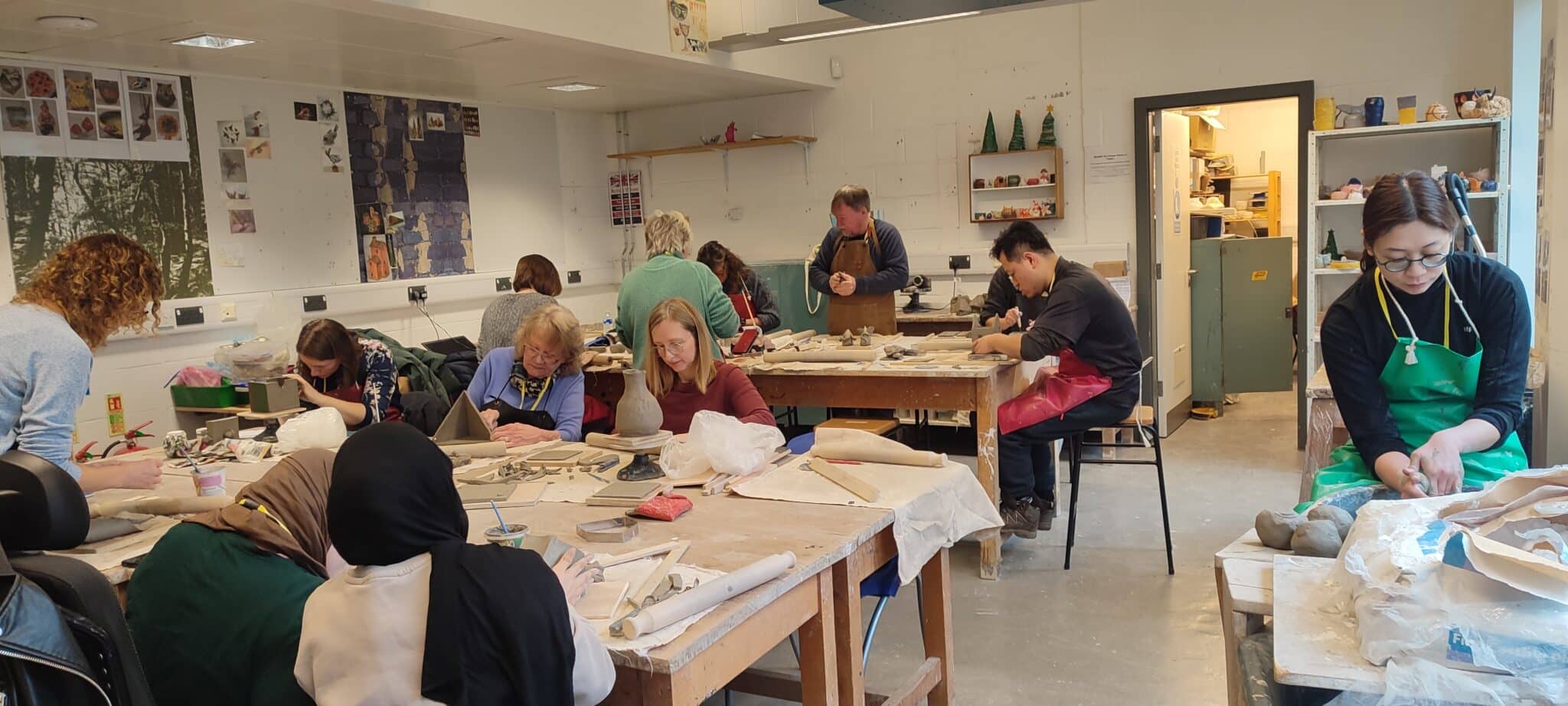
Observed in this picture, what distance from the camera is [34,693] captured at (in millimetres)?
1173

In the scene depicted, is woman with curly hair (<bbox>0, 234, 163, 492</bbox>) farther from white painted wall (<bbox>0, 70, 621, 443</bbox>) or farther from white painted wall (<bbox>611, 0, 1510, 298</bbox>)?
white painted wall (<bbox>611, 0, 1510, 298</bbox>)

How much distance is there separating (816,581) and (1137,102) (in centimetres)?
519

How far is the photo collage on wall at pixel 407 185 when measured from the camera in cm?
629

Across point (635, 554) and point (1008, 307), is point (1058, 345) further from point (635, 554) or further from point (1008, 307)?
point (635, 554)

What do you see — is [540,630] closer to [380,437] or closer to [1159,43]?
[380,437]

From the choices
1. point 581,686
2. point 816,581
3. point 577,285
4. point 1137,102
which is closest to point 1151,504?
point 1137,102

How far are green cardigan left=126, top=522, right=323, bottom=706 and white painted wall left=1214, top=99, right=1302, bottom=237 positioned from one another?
32.0ft

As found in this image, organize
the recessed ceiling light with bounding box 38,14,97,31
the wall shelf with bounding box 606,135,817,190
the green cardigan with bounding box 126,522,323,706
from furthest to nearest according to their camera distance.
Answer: the wall shelf with bounding box 606,135,817,190
the recessed ceiling light with bounding box 38,14,97,31
the green cardigan with bounding box 126,522,323,706

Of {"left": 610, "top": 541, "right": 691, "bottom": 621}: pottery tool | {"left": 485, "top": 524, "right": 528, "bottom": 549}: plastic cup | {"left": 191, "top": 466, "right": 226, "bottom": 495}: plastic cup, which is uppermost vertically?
{"left": 191, "top": 466, "right": 226, "bottom": 495}: plastic cup

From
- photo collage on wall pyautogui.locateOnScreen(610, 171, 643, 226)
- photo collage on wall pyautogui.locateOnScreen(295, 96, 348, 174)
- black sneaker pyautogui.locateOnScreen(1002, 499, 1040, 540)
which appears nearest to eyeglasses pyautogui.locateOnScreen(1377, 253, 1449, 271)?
black sneaker pyautogui.locateOnScreen(1002, 499, 1040, 540)

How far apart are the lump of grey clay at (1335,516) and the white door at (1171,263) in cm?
466

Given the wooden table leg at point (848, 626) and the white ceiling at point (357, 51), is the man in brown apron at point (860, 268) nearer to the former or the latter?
the white ceiling at point (357, 51)

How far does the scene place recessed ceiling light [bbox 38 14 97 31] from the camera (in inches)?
164

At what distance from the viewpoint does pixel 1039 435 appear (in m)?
4.29
